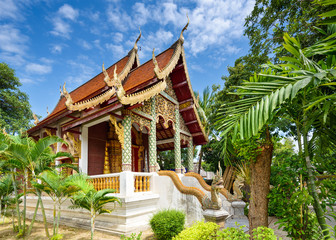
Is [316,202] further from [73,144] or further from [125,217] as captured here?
[73,144]

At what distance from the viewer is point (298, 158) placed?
296cm

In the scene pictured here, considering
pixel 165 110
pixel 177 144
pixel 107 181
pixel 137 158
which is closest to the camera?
pixel 107 181

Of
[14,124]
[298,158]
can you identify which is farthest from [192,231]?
[14,124]

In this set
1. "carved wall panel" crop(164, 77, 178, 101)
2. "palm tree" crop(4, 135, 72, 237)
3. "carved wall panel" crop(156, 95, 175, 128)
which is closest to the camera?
"palm tree" crop(4, 135, 72, 237)

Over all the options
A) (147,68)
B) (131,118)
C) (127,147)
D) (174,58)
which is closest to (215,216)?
(127,147)

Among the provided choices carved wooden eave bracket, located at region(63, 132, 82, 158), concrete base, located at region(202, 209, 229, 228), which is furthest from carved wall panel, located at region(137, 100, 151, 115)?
concrete base, located at region(202, 209, 229, 228)

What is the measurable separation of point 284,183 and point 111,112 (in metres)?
4.82

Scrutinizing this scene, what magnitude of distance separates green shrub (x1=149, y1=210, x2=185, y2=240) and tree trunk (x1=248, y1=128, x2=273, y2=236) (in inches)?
90.2

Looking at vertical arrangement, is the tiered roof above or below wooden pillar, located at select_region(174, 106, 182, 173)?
above

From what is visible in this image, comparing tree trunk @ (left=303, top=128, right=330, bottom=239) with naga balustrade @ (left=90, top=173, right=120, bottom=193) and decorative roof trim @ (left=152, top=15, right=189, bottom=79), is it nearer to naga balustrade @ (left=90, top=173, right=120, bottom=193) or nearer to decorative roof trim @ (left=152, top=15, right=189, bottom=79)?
naga balustrade @ (left=90, top=173, right=120, bottom=193)

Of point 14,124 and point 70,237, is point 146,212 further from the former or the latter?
point 14,124

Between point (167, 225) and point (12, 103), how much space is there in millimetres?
18543

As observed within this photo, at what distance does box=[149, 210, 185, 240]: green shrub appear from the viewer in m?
4.91

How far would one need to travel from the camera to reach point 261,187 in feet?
10.3
